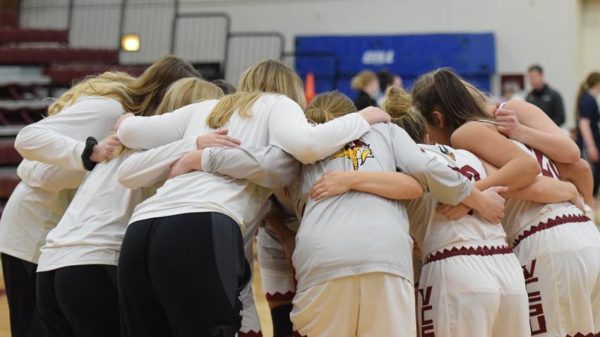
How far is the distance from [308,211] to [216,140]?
0.39 m

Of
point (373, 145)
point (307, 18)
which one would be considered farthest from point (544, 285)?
point (307, 18)

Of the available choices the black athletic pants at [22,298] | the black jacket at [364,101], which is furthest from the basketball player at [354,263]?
the black jacket at [364,101]

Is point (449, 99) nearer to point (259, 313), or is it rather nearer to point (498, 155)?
point (498, 155)

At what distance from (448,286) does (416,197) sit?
13.0 inches

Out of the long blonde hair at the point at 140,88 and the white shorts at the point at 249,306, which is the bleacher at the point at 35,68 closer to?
the long blonde hair at the point at 140,88

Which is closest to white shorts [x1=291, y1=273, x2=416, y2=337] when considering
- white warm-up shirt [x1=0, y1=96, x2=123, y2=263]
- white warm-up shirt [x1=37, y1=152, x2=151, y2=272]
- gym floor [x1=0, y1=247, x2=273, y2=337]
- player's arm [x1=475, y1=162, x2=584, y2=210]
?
player's arm [x1=475, y1=162, x2=584, y2=210]

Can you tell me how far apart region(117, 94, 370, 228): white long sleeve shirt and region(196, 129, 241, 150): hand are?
44mm

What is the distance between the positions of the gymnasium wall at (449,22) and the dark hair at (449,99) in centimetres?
919

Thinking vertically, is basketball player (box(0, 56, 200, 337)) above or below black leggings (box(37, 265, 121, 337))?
above

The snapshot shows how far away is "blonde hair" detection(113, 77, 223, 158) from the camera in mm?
3318

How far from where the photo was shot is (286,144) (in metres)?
A: 2.89

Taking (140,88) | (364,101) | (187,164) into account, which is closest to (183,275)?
(187,164)

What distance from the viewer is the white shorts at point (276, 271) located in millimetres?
3564

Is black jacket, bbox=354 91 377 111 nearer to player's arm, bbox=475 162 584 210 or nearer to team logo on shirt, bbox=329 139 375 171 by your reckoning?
player's arm, bbox=475 162 584 210
